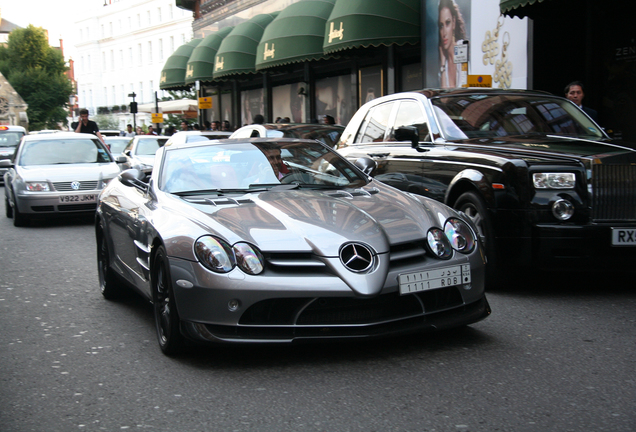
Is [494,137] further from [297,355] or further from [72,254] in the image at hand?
[72,254]

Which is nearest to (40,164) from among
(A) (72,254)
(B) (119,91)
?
(A) (72,254)

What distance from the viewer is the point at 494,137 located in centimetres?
Answer: 664

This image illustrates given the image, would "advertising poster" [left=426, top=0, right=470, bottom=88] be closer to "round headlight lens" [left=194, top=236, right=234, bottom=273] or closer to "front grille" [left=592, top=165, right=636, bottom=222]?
"front grille" [left=592, top=165, right=636, bottom=222]

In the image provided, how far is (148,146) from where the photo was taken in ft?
60.1

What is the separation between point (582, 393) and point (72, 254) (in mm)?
6759

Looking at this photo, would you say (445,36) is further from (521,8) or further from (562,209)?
(562,209)

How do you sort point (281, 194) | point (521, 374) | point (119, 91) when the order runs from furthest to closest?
point (119, 91) < point (281, 194) < point (521, 374)

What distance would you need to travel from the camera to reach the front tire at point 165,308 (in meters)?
4.12

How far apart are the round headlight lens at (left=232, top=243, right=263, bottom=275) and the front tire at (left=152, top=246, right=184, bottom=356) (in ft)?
1.48

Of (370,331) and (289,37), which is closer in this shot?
(370,331)

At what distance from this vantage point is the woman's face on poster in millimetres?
15960

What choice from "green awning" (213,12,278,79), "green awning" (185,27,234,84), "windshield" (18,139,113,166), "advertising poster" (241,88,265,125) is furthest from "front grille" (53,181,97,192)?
"advertising poster" (241,88,265,125)

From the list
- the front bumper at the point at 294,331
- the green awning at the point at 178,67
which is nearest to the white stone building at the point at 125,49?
the green awning at the point at 178,67

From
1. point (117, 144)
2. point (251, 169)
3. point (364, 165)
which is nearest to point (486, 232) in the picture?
point (364, 165)
